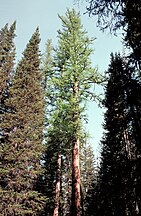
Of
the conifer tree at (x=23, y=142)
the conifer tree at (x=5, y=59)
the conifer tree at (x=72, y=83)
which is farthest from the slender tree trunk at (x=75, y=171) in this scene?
the conifer tree at (x=5, y=59)

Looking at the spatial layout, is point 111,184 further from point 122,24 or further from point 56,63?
point 122,24

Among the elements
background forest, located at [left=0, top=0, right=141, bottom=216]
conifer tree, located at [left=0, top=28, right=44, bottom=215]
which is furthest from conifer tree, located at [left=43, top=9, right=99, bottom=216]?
conifer tree, located at [left=0, top=28, right=44, bottom=215]

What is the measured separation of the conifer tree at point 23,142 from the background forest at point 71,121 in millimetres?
68

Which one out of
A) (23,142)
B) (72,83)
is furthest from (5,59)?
(72,83)

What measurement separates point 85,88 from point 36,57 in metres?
13.7

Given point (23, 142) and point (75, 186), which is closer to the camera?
point (75, 186)

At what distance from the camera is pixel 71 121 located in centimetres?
1180

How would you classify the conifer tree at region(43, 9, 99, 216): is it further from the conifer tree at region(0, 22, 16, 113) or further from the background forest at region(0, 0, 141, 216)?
the conifer tree at region(0, 22, 16, 113)

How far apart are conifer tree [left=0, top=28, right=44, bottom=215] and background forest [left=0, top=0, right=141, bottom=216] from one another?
0.22 feet

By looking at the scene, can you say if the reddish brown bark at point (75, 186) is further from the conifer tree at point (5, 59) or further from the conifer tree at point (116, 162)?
the conifer tree at point (5, 59)

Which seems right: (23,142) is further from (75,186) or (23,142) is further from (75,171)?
(75,186)

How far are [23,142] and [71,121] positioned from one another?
352 inches

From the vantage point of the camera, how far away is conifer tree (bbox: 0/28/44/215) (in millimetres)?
17581

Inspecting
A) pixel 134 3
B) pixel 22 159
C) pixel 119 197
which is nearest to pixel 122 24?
pixel 134 3
